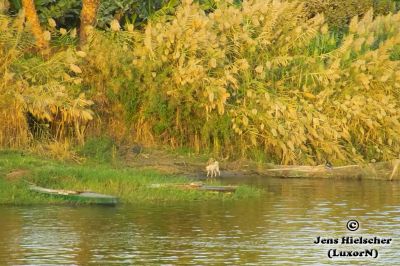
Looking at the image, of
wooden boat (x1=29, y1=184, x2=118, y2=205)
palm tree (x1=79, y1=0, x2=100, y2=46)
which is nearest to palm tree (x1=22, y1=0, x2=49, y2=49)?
palm tree (x1=79, y1=0, x2=100, y2=46)

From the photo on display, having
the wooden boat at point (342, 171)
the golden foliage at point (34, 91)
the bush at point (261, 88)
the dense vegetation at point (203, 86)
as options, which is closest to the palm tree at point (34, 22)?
the dense vegetation at point (203, 86)

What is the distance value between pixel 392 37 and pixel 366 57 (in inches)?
42.3

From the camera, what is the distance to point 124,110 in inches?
1067

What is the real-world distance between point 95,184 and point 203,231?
15.0ft

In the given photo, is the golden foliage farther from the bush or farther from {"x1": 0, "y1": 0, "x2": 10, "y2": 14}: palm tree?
the bush

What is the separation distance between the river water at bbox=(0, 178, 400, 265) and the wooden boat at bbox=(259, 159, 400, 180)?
3.59 m

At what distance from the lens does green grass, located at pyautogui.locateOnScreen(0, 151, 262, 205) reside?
2038 cm

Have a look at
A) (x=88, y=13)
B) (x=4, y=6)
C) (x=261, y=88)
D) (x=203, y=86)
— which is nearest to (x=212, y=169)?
(x=203, y=86)

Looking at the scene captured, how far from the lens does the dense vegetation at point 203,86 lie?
1036 inches

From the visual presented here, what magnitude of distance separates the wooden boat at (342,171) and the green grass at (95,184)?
338 centimetres

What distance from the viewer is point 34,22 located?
27.2 metres

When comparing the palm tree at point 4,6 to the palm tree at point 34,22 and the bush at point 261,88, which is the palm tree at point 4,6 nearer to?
the palm tree at point 34,22

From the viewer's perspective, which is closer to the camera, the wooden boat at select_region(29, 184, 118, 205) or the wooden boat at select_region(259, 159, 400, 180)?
the wooden boat at select_region(29, 184, 118, 205)

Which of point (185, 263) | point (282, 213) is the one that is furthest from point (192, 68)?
point (185, 263)
